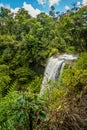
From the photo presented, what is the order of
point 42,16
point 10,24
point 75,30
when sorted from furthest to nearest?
point 10,24
point 42,16
point 75,30

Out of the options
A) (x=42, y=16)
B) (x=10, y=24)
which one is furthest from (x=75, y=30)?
(x=10, y=24)

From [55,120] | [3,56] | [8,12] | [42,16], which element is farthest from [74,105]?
[8,12]

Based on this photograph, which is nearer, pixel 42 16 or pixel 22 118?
pixel 22 118

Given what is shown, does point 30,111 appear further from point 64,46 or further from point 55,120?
point 64,46

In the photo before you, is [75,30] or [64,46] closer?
[75,30]

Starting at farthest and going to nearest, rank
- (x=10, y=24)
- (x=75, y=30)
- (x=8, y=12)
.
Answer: (x=8, y=12) → (x=10, y=24) → (x=75, y=30)

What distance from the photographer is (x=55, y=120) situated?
2.58 m

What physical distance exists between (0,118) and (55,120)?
0.56m

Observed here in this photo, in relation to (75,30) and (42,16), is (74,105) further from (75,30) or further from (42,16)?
(42,16)

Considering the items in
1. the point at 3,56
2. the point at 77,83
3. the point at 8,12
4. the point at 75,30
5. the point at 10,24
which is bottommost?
the point at 77,83

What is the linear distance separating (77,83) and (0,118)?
4.18 feet

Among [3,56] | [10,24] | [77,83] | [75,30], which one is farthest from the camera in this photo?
[10,24]

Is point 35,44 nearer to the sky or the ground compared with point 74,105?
nearer to the sky

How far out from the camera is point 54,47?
58.1ft
